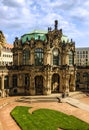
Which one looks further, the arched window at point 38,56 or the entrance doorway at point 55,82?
the entrance doorway at point 55,82

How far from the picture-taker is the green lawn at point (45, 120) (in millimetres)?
44031

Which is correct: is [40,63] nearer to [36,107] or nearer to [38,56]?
[38,56]

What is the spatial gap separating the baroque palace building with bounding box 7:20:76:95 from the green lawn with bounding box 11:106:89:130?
20.1 meters

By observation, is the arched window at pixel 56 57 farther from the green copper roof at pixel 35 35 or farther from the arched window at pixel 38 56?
the green copper roof at pixel 35 35

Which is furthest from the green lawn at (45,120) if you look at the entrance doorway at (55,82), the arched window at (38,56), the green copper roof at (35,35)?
the green copper roof at (35,35)

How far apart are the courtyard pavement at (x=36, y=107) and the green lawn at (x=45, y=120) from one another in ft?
5.43

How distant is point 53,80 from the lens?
82.9 m

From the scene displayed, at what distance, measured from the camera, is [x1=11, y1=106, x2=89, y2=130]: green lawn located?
4403 centimetres

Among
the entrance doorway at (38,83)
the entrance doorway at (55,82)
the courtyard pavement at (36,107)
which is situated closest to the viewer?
the courtyard pavement at (36,107)

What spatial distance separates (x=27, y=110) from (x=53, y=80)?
27.2m

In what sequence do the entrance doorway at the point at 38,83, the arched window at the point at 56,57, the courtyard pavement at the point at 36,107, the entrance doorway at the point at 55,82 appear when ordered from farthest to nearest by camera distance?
the entrance doorway at the point at 55,82 < the entrance doorway at the point at 38,83 < the arched window at the point at 56,57 < the courtyard pavement at the point at 36,107

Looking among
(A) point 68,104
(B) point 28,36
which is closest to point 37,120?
(A) point 68,104

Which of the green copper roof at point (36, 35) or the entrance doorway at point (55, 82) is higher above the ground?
the green copper roof at point (36, 35)

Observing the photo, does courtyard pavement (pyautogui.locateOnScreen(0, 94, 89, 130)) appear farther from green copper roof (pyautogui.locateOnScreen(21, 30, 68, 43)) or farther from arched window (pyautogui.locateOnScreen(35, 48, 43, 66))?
green copper roof (pyautogui.locateOnScreen(21, 30, 68, 43))
